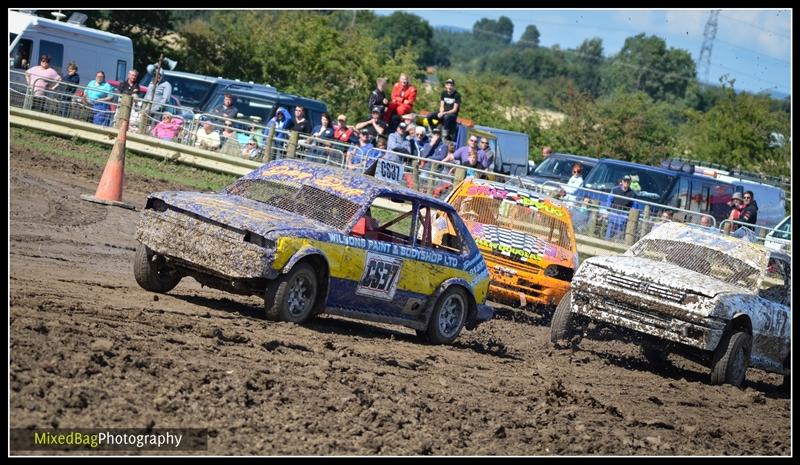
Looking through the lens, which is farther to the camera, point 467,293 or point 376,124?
point 376,124

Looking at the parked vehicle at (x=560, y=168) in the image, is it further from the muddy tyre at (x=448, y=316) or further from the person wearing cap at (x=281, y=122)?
the muddy tyre at (x=448, y=316)

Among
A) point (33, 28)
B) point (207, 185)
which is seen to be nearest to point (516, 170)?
point (207, 185)

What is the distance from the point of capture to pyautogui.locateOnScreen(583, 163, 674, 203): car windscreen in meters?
24.4

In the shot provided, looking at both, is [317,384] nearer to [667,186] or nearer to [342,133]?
[342,133]

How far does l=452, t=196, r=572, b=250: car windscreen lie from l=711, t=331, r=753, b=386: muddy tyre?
4.55 meters

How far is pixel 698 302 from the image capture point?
12.9 m

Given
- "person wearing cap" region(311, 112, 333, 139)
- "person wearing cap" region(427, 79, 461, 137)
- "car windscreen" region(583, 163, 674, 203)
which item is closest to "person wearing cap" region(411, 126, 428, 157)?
"person wearing cap" region(427, 79, 461, 137)

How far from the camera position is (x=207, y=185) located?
23.7 metres

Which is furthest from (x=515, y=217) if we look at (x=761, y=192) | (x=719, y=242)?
(x=761, y=192)

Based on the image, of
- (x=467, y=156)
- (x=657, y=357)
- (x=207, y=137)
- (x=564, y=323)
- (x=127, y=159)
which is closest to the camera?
(x=564, y=323)

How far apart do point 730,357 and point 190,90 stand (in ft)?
61.6

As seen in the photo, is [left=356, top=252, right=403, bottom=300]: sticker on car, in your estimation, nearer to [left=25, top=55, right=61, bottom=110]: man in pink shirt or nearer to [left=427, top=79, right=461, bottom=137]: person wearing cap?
[left=427, top=79, right=461, bottom=137]: person wearing cap

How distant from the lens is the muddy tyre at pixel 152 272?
37.9 ft

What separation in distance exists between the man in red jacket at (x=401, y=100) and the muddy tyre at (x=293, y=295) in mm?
14219
